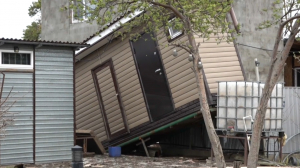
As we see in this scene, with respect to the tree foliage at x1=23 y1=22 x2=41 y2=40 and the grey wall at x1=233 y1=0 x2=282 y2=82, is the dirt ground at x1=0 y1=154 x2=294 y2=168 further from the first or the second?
the tree foliage at x1=23 y1=22 x2=41 y2=40

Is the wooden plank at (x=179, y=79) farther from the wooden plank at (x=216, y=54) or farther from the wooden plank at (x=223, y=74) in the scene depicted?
the wooden plank at (x=216, y=54)

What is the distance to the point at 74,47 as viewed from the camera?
15961mm

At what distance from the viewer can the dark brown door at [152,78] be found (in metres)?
16.8

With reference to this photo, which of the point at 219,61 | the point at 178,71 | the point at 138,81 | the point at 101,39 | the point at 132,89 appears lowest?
the point at 132,89

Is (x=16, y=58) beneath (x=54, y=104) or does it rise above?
above

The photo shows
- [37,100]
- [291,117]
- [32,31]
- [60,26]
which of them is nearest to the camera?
[37,100]

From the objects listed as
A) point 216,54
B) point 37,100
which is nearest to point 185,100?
point 216,54

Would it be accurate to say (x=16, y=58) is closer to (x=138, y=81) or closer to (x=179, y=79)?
(x=138, y=81)

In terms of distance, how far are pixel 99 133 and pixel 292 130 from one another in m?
6.66

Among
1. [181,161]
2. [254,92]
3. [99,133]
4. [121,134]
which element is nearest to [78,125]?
[99,133]

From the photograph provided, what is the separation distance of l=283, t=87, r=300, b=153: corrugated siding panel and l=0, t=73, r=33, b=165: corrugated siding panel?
782cm

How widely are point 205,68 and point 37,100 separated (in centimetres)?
501

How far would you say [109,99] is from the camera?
18328mm

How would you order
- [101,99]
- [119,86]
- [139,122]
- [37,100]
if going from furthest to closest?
[101,99] → [119,86] → [139,122] → [37,100]
